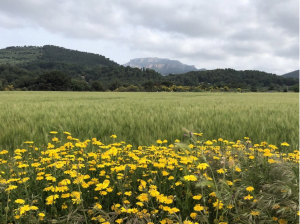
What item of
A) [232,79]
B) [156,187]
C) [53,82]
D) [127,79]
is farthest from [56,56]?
[156,187]

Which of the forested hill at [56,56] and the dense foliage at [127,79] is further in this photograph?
the forested hill at [56,56]

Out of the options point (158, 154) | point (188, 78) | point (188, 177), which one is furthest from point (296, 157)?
point (188, 78)

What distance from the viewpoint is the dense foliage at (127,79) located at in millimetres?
78875

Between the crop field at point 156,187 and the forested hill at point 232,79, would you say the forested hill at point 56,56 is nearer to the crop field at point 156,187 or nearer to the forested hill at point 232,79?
the forested hill at point 232,79

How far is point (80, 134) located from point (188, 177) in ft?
9.70

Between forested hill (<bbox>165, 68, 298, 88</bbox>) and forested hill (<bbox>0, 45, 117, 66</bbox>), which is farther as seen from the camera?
forested hill (<bbox>0, 45, 117, 66</bbox>)

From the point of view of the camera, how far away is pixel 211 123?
4398 millimetres

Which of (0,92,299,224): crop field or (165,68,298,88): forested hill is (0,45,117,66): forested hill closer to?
(165,68,298,88): forested hill

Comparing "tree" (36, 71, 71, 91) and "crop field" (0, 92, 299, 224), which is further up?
"tree" (36, 71, 71, 91)

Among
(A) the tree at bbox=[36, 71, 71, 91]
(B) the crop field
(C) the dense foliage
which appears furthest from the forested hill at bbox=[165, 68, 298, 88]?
(B) the crop field

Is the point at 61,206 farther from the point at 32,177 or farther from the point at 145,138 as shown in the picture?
the point at 145,138

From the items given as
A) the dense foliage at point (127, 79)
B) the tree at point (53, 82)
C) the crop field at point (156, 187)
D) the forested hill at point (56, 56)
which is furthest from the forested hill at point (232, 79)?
the crop field at point (156, 187)

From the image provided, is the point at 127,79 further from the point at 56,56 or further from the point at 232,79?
the point at 56,56

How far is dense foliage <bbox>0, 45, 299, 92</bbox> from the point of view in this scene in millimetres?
78875
